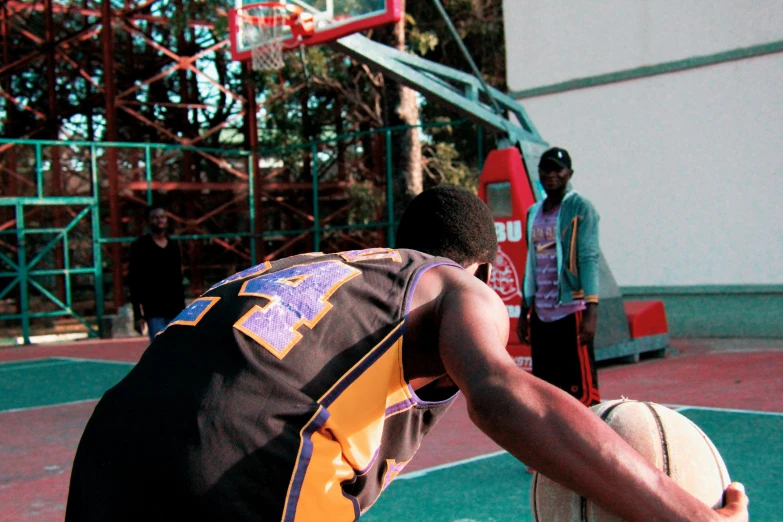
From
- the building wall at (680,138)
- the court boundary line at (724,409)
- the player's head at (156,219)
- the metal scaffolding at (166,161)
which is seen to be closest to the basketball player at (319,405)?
the court boundary line at (724,409)

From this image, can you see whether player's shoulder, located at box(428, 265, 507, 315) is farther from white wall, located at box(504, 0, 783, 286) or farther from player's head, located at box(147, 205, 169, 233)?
white wall, located at box(504, 0, 783, 286)

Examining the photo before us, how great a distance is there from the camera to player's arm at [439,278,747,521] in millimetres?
1566

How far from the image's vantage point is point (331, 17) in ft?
36.9

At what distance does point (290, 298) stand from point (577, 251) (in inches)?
150

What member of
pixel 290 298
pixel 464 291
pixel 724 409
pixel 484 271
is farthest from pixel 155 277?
pixel 464 291

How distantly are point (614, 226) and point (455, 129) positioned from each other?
7794mm

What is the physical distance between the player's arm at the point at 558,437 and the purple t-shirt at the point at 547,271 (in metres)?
3.68

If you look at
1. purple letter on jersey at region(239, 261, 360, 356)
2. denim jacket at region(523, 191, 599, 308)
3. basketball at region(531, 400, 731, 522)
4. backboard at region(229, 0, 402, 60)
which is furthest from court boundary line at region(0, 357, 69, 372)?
basketball at region(531, 400, 731, 522)

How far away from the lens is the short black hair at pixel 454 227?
2.18 m

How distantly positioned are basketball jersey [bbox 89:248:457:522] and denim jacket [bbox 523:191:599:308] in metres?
3.51

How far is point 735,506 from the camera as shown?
68.4 inches

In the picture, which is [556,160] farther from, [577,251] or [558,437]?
[558,437]

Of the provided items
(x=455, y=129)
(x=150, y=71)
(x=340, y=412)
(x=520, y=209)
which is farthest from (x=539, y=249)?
(x=150, y=71)

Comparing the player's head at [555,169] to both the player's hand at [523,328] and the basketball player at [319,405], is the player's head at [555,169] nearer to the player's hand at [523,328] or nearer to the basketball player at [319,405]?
the player's hand at [523,328]
